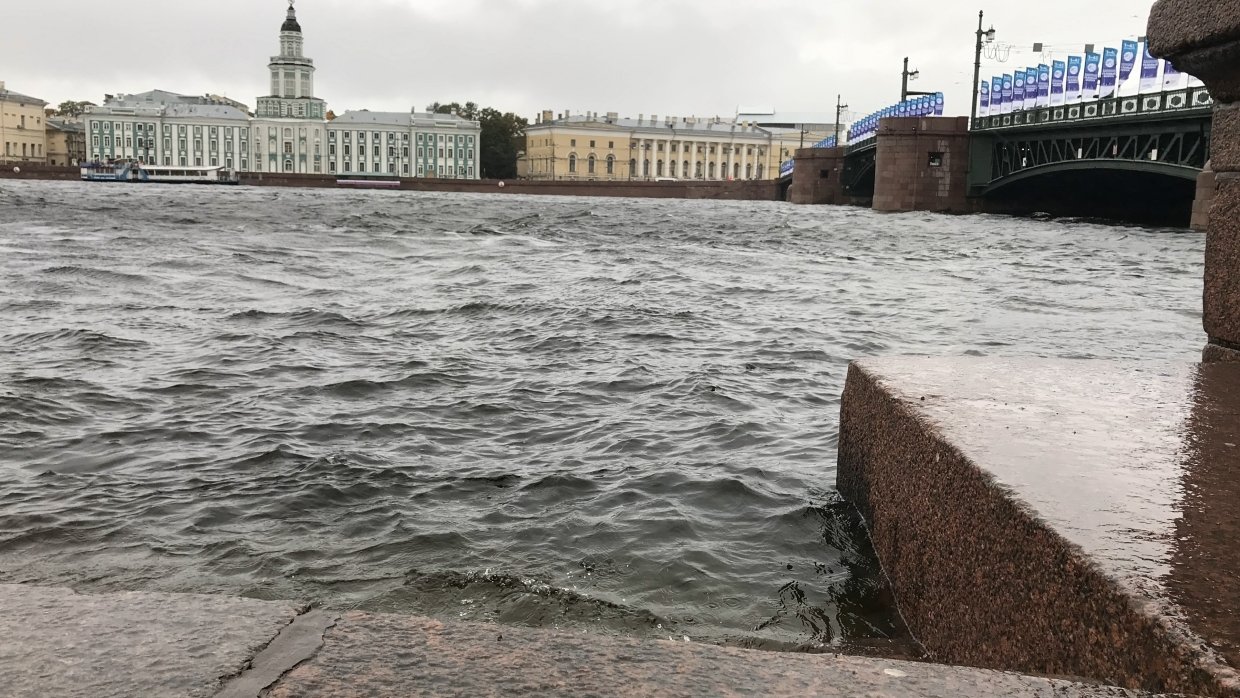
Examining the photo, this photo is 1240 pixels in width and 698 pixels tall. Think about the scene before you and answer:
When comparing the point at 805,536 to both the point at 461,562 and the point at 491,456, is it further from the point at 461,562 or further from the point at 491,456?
the point at 491,456

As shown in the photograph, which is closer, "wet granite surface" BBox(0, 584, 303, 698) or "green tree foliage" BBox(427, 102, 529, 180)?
"wet granite surface" BBox(0, 584, 303, 698)

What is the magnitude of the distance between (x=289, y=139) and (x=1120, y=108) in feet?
274

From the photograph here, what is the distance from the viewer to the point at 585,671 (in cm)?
133

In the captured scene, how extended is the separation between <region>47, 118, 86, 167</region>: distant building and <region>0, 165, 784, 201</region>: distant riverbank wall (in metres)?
29.5

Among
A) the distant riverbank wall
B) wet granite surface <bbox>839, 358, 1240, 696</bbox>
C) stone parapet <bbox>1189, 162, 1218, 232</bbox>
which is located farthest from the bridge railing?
the distant riverbank wall

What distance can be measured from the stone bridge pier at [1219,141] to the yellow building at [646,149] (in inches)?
3687

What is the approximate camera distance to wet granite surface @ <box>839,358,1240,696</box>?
144cm

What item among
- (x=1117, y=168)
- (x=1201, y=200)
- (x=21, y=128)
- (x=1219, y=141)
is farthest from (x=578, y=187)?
(x=1219, y=141)

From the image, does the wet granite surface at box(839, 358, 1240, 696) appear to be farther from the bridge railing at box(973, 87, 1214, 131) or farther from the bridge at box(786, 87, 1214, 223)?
the bridge at box(786, 87, 1214, 223)

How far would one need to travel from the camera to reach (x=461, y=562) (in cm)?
312

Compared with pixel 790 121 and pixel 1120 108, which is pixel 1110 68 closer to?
pixel 1120 108

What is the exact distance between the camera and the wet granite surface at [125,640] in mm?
1264

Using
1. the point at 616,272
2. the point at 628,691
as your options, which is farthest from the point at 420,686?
the point at 616,272

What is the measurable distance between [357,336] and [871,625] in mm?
5379
